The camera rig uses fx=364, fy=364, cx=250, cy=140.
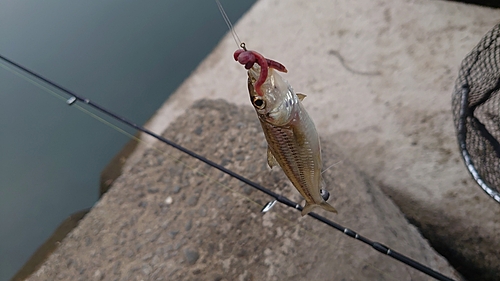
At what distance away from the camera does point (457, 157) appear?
5.63 ft

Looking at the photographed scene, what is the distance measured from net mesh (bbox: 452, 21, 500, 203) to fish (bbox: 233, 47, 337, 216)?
85 centimetres

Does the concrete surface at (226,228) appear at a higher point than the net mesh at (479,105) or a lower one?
lower

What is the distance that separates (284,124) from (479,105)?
1.22 metres

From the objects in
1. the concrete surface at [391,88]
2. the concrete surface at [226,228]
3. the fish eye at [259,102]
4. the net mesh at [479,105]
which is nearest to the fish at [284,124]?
the fish eye at [259,102]

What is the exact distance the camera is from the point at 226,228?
137cm

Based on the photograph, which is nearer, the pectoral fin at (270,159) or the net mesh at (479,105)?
the pectoral fin at (270,159)

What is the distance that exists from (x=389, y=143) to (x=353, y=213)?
0.76 m

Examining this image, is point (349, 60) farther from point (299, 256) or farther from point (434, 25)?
point (299, 256)

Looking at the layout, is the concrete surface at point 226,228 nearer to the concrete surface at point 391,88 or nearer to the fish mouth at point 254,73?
the concrete surface at point 391,88

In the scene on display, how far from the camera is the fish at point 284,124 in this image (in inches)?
25.2

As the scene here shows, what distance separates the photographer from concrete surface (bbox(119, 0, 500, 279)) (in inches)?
60.5

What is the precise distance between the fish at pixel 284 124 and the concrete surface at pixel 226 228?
0.42 meters

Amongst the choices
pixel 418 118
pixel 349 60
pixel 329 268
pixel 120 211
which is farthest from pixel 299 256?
pixel 349 60

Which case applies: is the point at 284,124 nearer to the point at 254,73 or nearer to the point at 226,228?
the point at 254,73
